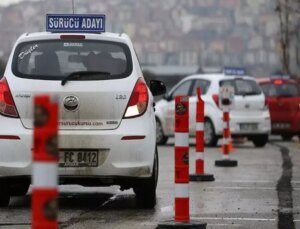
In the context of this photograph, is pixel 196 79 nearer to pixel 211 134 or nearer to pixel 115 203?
pixel 211 134

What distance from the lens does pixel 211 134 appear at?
2341 cm

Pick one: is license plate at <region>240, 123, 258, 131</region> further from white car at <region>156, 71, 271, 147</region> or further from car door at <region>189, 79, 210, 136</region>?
car door at <region>189, 79, 210, 136</region>

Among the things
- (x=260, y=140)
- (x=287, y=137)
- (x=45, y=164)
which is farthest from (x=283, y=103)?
(x=45, y=164)

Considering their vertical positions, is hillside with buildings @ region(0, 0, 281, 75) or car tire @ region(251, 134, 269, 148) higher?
car tire @ region(251, 134, 269, 148)

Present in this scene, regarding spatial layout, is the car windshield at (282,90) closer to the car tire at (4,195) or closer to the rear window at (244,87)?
the rear window at (244,87)

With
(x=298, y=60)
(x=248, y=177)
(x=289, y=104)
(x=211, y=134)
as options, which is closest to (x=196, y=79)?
(x=211, y=134)

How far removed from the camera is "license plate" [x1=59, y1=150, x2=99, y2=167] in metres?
10.2

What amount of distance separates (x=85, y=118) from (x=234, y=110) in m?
13.5

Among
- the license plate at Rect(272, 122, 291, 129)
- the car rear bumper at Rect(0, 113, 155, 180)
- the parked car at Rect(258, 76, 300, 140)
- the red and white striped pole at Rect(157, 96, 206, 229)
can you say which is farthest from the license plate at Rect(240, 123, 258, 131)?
the red and white striped pole at Rect(157, 96, 206, 229)

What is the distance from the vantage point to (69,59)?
1066 centimetres

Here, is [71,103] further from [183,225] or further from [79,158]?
[183,225]

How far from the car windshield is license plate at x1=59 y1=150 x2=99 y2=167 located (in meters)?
17.6

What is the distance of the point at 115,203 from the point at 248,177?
12.8ft

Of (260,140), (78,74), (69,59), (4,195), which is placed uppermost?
(69,59)
